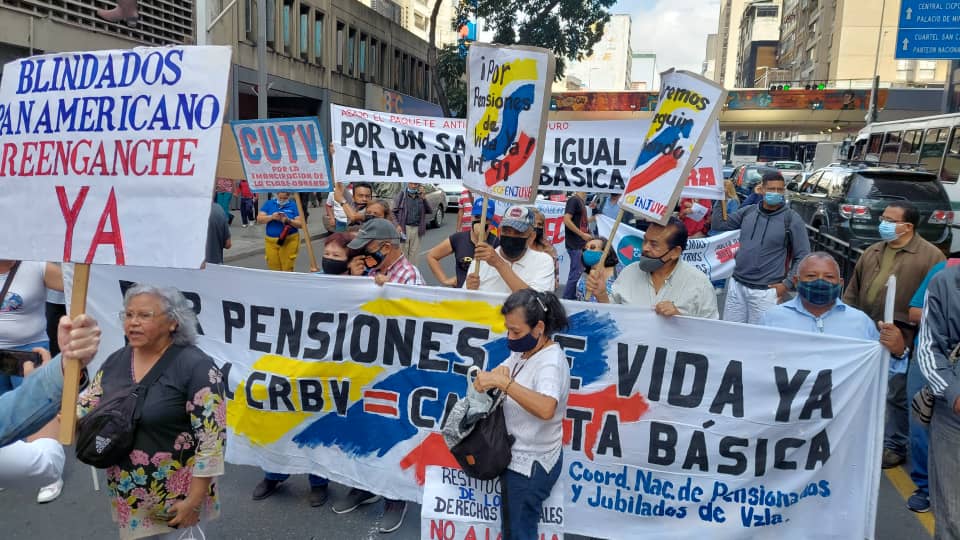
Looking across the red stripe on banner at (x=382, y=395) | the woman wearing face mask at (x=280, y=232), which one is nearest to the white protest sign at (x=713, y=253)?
the woman wearing face mask at (x=280, y=232)

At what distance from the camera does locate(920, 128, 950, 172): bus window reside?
17141 mm

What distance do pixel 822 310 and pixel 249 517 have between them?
11.2ft

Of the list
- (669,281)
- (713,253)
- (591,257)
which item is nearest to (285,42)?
(713,253)

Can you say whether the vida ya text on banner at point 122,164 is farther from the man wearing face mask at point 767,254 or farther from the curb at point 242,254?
the curb at point 242,254

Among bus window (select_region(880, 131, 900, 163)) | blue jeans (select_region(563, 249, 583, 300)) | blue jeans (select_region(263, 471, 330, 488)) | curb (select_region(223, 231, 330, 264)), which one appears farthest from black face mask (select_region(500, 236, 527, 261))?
bus window (select_region(880, 131, 900, 163))

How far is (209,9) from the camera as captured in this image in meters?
20.7

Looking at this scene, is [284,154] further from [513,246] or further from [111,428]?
[111,428]

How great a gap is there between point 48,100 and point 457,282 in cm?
370

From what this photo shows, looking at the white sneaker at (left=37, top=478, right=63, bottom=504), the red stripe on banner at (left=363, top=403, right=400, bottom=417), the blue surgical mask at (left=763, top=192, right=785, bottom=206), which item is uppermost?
the blue surgical mask at (left=763, top=192, right=785, bottom=206)

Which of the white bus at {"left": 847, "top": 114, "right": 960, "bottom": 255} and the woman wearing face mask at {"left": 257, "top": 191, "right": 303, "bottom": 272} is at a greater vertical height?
the white bus at {"left": 847, "top": 114, "right": 960, "bottom": 255}

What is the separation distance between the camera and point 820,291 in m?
3.96

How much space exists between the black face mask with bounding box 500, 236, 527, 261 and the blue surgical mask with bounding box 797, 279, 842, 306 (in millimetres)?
1728

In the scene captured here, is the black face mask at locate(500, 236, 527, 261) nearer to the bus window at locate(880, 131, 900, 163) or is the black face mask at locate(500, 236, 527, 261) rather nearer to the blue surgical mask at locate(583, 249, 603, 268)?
the blue surgical mask at locate(583, 249, 603, 268)

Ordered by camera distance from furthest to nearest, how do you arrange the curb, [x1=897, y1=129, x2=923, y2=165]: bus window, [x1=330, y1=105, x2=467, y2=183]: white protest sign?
[x1=897, y1=129, x2=923, y2=165]: bus window → the curb → [x1=330, y1=105, x2=467, y2=183]: white protest sign
